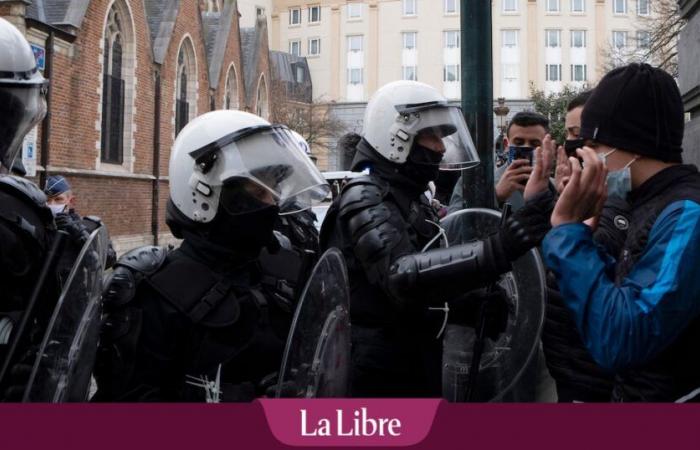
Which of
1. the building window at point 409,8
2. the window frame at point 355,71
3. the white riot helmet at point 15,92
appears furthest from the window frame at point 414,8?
the white riot helmet at point 15,92

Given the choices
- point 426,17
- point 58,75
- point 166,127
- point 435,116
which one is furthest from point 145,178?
point 426,17

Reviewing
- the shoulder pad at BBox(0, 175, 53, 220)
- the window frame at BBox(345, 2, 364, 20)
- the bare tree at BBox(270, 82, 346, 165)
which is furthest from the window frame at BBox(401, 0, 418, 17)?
the shoulder pad at BBox(0, 175, 53, 220)

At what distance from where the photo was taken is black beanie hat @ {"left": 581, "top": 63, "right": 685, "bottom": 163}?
5.63ft

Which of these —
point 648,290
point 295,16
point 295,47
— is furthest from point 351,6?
point 648,290

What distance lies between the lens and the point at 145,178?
63.3 feet

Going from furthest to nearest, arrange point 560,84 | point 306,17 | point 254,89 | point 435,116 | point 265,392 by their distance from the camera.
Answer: point 306,17
point 560,84
point 254,89
point 435,116
point 265,392

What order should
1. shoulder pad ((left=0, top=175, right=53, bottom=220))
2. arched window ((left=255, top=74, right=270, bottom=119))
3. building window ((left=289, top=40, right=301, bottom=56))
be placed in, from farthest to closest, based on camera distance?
building window ((left=289, top=40, right=301, bottom=56)) < arched window ((left=255, top=74, right=270, bottom=119)) < shoulder pad ((left=0, top=175, right=53, bottom=220))

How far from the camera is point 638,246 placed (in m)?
1.66

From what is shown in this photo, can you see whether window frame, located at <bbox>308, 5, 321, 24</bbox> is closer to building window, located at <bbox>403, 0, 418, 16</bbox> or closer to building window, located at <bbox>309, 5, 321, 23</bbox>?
building window, located at <bbox>309, 5, 321, 23</bbox>

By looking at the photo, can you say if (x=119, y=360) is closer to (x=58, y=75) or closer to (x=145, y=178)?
(x=58, y=75)

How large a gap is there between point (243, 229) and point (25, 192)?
65 cm

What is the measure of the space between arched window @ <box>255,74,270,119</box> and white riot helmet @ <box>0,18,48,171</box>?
1139 inches

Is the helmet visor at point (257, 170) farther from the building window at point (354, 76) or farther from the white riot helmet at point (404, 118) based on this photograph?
the building window at point (354, 76)

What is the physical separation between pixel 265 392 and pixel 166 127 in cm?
1971
